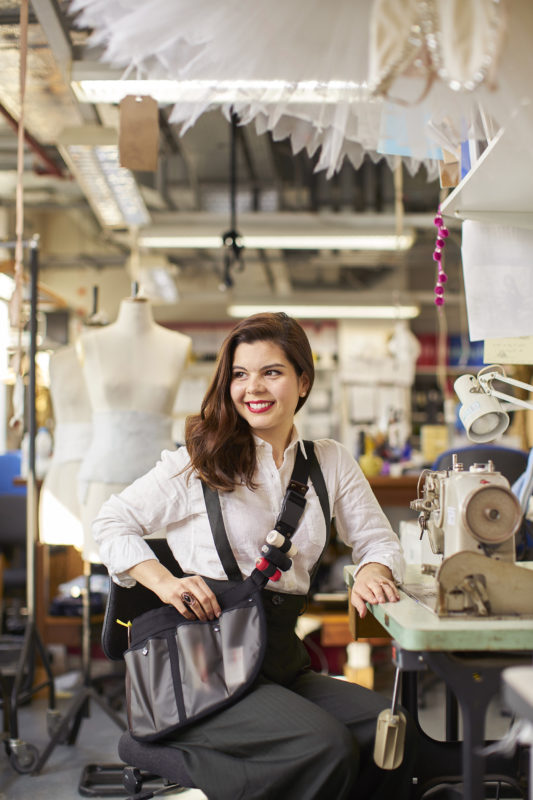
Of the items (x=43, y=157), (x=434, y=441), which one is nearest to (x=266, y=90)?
(x=43, y=157)

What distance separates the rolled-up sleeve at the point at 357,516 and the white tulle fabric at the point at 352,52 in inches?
32.3

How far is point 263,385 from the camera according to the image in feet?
6.15

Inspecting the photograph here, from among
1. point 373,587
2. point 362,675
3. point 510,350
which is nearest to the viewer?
point 373,587

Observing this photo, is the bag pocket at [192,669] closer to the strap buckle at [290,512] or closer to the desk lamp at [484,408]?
the strap buckle at [290,512]

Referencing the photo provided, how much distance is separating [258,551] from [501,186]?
1.06 m

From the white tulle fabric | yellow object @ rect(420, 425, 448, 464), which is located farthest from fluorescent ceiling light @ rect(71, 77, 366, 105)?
yellow object @ rect(420, 425, 448, 464)

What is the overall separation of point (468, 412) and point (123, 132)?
4.13 feet

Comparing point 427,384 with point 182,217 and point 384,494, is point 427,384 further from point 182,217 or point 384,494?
point 384,494

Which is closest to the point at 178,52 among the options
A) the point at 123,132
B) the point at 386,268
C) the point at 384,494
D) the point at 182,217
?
the point at 123,132

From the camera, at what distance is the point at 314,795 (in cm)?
143

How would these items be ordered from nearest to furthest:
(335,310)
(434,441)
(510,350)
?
(510,350), (434,441), (335,310)

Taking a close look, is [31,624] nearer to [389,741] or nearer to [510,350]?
[389,741]

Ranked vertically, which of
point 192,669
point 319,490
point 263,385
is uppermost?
point 263,385

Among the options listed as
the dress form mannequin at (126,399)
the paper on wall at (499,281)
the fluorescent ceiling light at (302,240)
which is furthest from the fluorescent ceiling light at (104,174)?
the paper on wall at (499,281)
